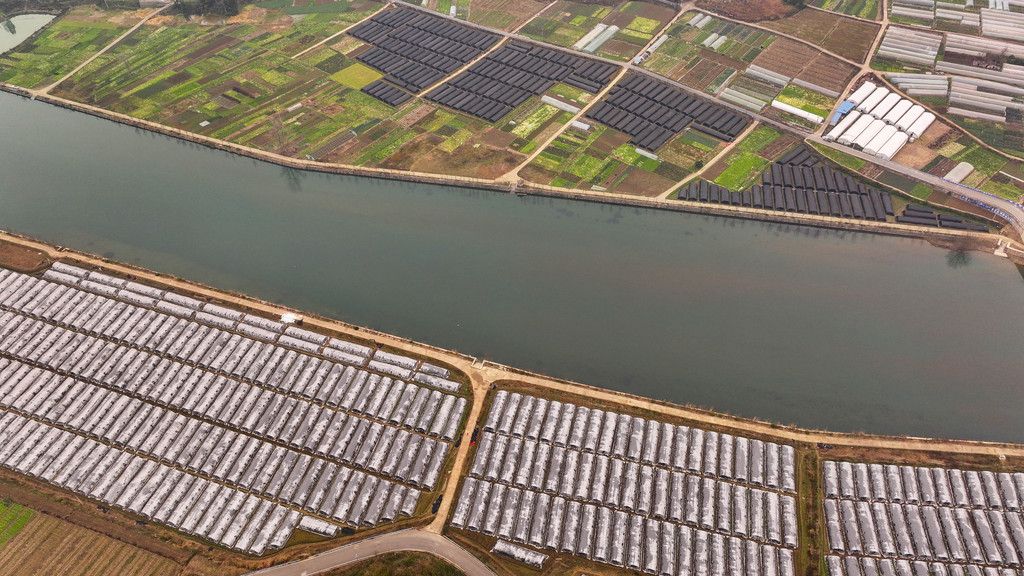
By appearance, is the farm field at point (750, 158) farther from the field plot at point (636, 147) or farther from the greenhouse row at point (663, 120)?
the greenhouse row at point (663, 120)

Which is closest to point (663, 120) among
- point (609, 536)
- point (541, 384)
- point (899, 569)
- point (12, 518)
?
point (541, 384)

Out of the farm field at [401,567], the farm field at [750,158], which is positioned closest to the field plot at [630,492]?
the farm field at [401,567]

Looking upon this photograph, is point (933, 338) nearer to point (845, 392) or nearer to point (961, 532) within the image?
point (845, 392)

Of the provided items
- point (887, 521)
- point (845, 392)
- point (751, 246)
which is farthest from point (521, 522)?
point (751, 246)

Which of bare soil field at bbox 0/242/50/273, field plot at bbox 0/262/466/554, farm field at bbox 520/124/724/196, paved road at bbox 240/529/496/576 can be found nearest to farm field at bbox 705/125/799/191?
farm field at bbox 520/124/724/196

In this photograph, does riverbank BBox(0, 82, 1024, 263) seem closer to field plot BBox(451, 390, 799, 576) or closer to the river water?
the river water

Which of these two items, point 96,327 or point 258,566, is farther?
point 96,327
